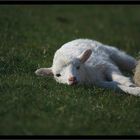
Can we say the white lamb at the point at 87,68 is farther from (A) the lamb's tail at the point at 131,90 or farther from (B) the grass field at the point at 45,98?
(B) the grass field at the point at 45,98

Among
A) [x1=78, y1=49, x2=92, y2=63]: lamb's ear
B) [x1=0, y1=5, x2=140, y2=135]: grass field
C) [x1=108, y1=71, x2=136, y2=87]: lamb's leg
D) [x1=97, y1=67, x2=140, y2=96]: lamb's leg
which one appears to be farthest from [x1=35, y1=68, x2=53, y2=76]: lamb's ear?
[x1=108, y1=71, x2=136, y2=87]: lamb's leg

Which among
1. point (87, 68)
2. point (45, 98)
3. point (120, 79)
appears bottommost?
point (45, 98)

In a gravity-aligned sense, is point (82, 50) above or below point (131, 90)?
above

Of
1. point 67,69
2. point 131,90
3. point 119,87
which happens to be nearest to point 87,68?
point 67,69

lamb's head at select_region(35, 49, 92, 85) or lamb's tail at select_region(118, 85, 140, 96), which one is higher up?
lamb's head at select_region(35, 49, 92, 85)

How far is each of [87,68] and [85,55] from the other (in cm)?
41

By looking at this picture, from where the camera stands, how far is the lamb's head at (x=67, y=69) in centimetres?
1246

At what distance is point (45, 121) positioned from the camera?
958 centimetres

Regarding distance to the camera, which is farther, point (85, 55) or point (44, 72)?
point (85, 55)

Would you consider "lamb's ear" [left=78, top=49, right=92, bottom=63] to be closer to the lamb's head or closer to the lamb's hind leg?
the lamb's head

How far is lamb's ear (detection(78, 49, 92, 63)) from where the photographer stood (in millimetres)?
13084

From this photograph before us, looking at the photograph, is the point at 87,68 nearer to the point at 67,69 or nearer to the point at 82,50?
the point at 82,50

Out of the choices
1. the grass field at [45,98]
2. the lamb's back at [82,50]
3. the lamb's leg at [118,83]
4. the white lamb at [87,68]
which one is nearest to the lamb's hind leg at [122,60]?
the white lamb at [87,68]

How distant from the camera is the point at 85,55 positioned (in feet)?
43.0
